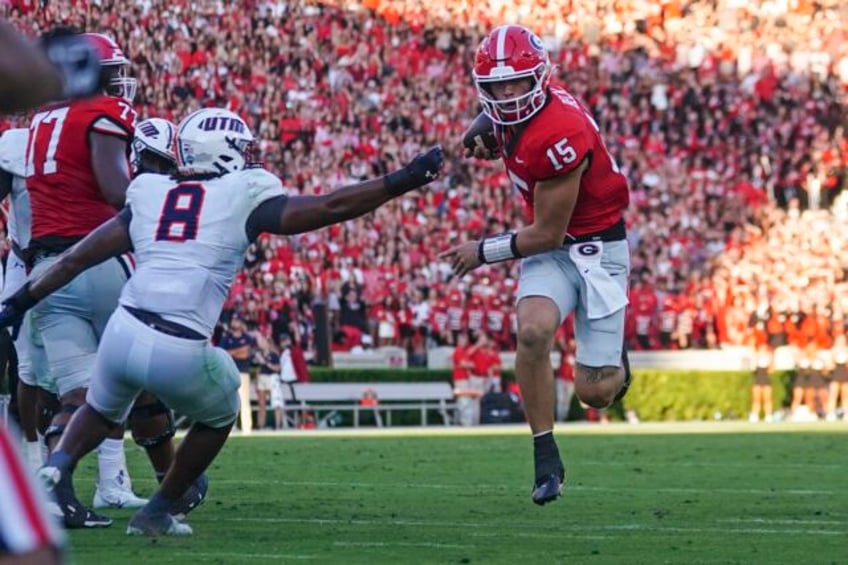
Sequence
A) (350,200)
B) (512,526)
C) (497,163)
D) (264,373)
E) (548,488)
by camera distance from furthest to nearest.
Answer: (497,163)
(264,373)
(512,526)
(548,488)
(350,200)

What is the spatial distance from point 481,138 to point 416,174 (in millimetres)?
1955

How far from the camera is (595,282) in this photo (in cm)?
783

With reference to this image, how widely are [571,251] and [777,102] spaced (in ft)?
91.5

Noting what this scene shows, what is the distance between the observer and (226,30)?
91.9ft

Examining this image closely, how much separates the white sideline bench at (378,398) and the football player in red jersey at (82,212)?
15180mm

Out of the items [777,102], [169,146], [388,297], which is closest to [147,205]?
[169,146]

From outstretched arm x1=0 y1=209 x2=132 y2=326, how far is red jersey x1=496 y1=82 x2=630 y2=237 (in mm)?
1978

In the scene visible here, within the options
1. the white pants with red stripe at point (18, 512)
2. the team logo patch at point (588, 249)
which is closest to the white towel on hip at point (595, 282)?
the team logo patch at point (588, 249)

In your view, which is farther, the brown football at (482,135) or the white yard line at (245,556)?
the brown football at (482,135)

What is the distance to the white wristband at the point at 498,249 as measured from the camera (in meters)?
7.55

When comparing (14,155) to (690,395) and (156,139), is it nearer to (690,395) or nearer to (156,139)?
(156,139)

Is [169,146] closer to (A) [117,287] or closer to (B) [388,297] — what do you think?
(A) [117,287]

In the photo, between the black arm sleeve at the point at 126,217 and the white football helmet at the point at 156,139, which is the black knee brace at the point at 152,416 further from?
the black arm sleeve at the point at 126,217

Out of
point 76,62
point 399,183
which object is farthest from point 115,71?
point 76,62
